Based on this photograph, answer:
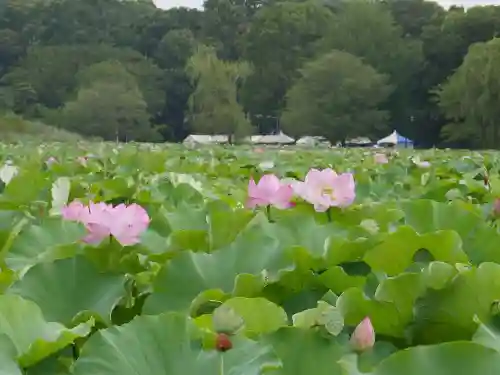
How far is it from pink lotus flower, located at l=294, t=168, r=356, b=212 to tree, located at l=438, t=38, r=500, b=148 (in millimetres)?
25225

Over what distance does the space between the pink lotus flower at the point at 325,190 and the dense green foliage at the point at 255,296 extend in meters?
0.03

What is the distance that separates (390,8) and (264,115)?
8703 mm

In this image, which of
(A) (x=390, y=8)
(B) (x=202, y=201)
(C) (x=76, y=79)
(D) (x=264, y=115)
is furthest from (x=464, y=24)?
(B) (x=202, y=201)

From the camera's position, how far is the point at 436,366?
1.47 feet

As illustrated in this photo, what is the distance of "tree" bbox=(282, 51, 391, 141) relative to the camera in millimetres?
32312

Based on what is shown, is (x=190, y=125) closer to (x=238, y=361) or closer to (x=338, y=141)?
(x=338, y=141)

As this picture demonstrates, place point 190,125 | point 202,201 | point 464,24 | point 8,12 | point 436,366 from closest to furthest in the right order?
point 436,366, point 202,201, point 464,24, point 190,125, point 8,12

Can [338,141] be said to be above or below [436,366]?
below

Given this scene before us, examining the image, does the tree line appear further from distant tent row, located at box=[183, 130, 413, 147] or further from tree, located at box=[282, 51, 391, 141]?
distant tent row, located at box=[183, 130, 413, 147]

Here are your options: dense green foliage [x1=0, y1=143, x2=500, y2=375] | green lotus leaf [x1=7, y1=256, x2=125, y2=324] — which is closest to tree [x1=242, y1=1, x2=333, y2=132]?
dense green foliage [x1=0, y1=143, x2=500, y2=375]

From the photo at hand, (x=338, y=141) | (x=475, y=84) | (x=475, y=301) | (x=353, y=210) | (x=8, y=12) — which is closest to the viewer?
(x=475, y=301)

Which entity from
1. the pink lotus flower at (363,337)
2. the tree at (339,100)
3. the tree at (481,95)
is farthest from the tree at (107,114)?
the pink lotus flower at (363,337)

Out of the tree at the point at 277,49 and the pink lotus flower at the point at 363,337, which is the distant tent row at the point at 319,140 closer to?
the tree at the point at 277,49

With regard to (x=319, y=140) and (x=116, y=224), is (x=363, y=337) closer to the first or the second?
(x=116, y=224)
